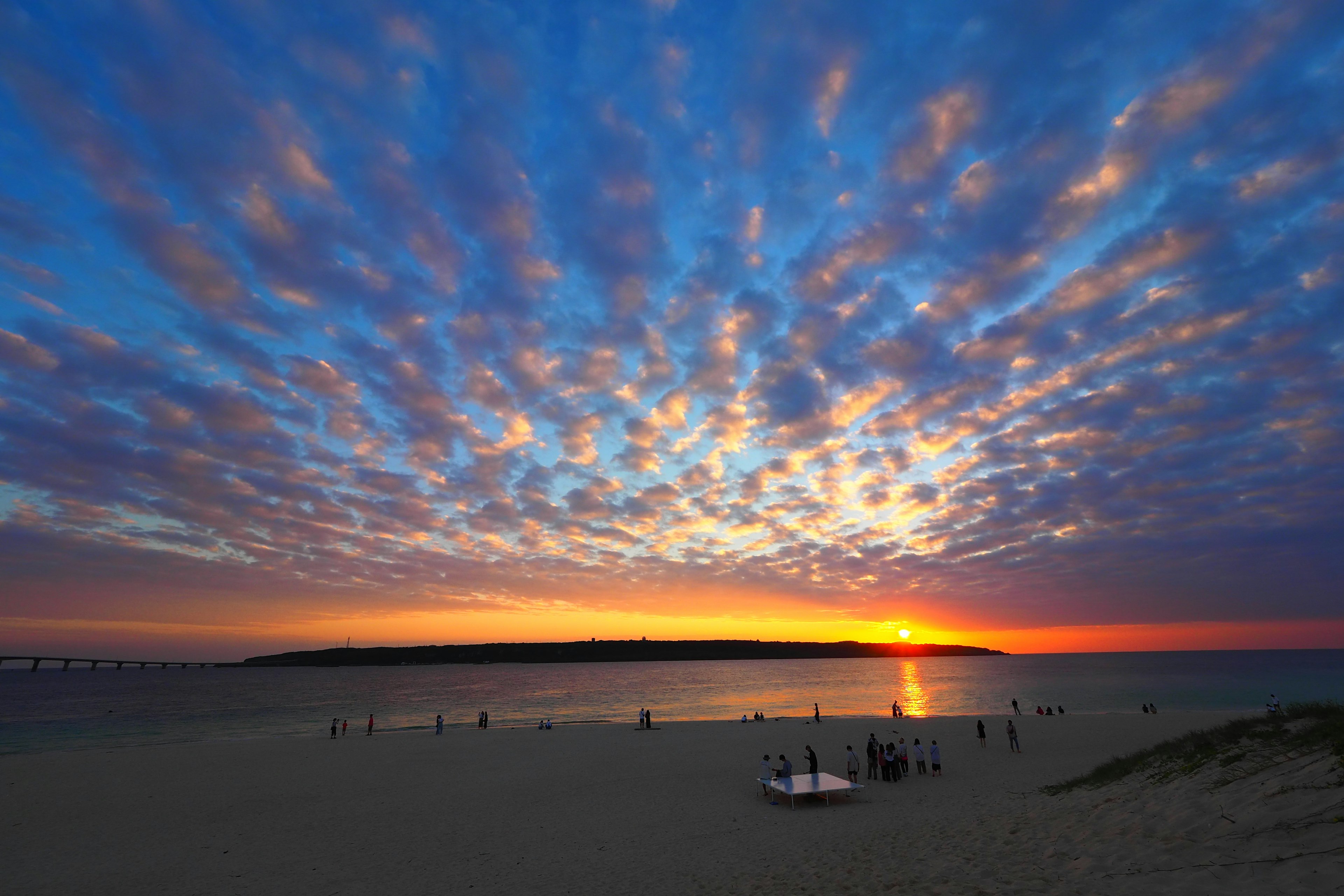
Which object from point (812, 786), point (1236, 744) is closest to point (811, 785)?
point (812, 786)

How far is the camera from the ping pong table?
747 inches

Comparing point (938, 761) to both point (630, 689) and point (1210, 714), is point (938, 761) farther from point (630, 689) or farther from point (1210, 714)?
point (630, 689)

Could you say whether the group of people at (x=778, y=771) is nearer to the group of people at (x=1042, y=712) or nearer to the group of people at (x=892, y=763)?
the group of people at (x=892, y=763)

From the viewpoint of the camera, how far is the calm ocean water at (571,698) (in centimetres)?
5575

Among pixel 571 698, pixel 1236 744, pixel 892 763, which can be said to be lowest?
pixel 571 698

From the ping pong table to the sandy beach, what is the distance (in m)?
0.55

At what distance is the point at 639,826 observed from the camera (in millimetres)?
18156

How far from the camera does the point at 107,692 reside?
116 m

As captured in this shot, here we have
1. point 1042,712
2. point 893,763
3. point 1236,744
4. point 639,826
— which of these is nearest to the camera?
point 1236,744

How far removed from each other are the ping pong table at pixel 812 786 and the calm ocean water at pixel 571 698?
36.9 m

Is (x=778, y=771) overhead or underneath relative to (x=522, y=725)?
overhead

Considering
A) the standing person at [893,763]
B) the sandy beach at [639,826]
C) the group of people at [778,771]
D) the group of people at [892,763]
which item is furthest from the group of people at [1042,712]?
the group of people at [778,771]

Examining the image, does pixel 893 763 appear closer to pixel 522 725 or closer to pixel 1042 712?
pixel 522 725

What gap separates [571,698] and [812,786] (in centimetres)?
7299
